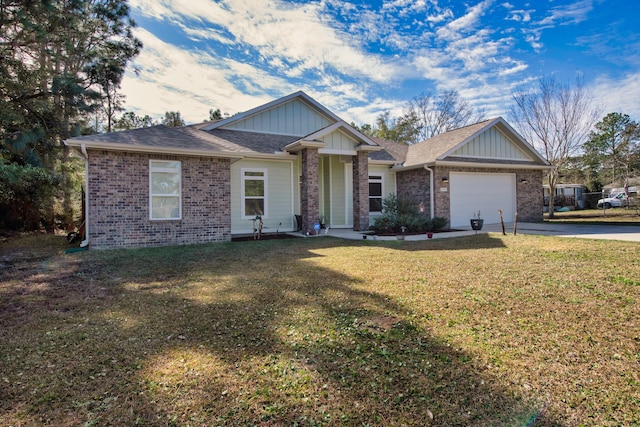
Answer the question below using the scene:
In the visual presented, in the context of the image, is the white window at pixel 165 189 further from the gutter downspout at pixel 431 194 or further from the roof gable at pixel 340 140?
the gutter downspout at pixel 431 194

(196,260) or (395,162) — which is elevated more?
(395,162)

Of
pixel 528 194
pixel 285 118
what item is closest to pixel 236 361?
pixel 285 118

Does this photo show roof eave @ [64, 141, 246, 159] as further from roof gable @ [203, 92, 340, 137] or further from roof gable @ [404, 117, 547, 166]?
roof gable @ [404, 117, 547, 166]

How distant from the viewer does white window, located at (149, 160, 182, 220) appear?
389 inches

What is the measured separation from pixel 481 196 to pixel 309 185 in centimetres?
829

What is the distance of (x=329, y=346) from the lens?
3.26 meters

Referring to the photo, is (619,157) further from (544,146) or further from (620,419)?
(620,419)

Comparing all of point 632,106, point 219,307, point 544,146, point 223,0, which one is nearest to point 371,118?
point 544,146

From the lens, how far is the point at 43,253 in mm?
9266

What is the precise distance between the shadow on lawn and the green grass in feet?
0.05

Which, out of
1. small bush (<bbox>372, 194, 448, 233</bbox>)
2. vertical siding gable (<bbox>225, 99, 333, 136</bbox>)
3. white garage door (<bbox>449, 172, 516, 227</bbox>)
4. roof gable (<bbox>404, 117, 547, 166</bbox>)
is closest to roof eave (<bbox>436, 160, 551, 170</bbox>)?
roof gable (<bbox>404, 117, 547, 166</bbox>)

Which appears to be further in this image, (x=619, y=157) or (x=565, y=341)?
(x=619, y=157)

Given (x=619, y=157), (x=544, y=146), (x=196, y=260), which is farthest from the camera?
(x=619, y=157)

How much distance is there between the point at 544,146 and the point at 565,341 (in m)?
22.2
